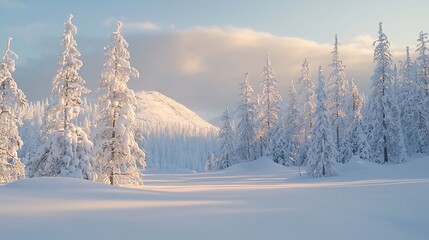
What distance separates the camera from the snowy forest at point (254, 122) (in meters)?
24.2

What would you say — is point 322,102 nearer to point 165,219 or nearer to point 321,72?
point 321,72

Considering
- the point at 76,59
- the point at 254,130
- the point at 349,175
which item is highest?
the point at 76,59

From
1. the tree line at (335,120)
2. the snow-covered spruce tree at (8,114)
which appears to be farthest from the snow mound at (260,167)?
the snow-covered spruce tree at (8,114)

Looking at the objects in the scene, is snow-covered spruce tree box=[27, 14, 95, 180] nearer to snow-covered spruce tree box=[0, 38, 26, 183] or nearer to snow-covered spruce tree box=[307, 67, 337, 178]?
snow-covered spruce tree box=[0, 38, 26, 183]

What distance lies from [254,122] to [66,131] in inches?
1512

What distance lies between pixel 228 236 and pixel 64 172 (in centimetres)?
1758

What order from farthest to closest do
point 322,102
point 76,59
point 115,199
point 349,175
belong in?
1. point 322,102
2. point 349,175
3. point 76,59
4. point 115,199

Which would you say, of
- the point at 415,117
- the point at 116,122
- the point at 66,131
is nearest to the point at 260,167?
the point at 415,117

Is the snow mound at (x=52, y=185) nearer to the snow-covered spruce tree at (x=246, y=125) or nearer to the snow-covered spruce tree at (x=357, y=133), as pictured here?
the snow-covered spruce tree at (x=357, y=133)

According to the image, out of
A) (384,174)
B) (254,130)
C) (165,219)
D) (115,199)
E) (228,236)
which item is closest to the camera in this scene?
(228,236)

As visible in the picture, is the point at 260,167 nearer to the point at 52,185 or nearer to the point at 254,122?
the point at 254,122

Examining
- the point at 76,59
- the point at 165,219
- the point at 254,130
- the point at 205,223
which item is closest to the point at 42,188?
the point at 165,219

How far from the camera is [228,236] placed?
27.7 feet

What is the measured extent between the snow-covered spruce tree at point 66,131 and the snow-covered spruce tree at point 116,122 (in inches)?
45.5
